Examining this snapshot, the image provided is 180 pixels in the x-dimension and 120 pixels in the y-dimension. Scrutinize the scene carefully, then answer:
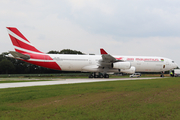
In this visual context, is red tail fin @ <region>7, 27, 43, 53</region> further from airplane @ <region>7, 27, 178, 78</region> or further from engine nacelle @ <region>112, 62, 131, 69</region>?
engine nacelle @ <region>112, 62, 131, 69</region>

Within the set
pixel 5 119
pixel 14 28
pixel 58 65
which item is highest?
pixel 14 28

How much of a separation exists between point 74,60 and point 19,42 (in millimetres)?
8070

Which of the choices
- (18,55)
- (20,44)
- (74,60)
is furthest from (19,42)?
(74,60)

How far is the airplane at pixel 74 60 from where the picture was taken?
23500mm

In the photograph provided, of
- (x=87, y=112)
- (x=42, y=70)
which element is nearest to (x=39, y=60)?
(x=87, y=112)

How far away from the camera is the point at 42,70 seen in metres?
54.8

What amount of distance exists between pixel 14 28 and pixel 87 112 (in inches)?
863

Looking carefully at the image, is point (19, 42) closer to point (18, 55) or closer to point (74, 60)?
point (18, 55)

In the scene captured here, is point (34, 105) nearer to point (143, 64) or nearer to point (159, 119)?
point (159, 119)

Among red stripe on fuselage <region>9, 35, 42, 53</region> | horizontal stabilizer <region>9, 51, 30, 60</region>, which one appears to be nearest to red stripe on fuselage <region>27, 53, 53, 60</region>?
horizontal stabilizer <region>9, 51, 30, 60</region>

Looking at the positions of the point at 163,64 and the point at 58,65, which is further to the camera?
the point at 163,64

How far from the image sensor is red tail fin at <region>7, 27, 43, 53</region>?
923 inches

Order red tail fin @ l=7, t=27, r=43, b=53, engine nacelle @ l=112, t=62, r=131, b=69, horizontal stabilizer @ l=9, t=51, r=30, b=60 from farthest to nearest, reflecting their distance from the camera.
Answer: engine nacelle @ l=112, t=62, r=131, b=69, red tail fin @ l=7, t=27, r=43, b=53, horizontal stabilizer @ l=9, t=51, r=30, b=60

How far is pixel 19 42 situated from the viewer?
2378 centimetres
